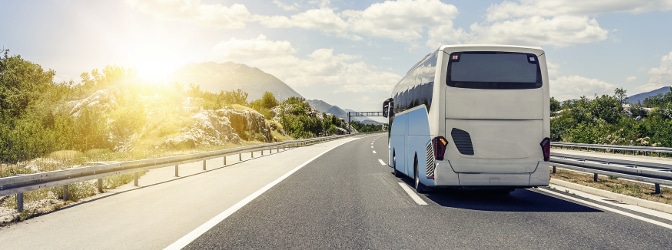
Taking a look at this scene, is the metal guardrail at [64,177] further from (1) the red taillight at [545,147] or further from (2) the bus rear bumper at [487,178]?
(1) the red taillight at [545,147]

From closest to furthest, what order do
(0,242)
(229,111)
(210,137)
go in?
(0,242) < (210,137) < (229,111)

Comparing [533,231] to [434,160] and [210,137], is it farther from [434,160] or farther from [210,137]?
[210,137]

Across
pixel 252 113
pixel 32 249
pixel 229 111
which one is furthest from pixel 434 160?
pixel 252 113

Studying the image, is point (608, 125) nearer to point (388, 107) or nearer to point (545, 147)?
point (388, 107)

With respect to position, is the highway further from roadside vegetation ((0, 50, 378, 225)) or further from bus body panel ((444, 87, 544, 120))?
roadside vegetation ((0, 50, 378, 225))

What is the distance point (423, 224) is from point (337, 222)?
3.86ft

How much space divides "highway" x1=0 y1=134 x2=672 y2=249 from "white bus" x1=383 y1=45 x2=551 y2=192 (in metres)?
0.62

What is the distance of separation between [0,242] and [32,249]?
0.72 m

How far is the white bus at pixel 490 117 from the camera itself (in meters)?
8.41

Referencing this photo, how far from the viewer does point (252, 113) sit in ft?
184

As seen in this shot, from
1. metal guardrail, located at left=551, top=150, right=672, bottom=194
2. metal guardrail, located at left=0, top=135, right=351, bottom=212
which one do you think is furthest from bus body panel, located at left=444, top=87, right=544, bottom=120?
metal guardrail, located at left=0, top=135, right=351, bottom=212

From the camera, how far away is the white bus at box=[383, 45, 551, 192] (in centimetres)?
841

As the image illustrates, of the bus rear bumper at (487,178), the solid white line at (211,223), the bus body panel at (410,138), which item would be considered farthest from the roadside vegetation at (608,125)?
the solid white line at (211,223)

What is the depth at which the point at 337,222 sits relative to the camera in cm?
651
